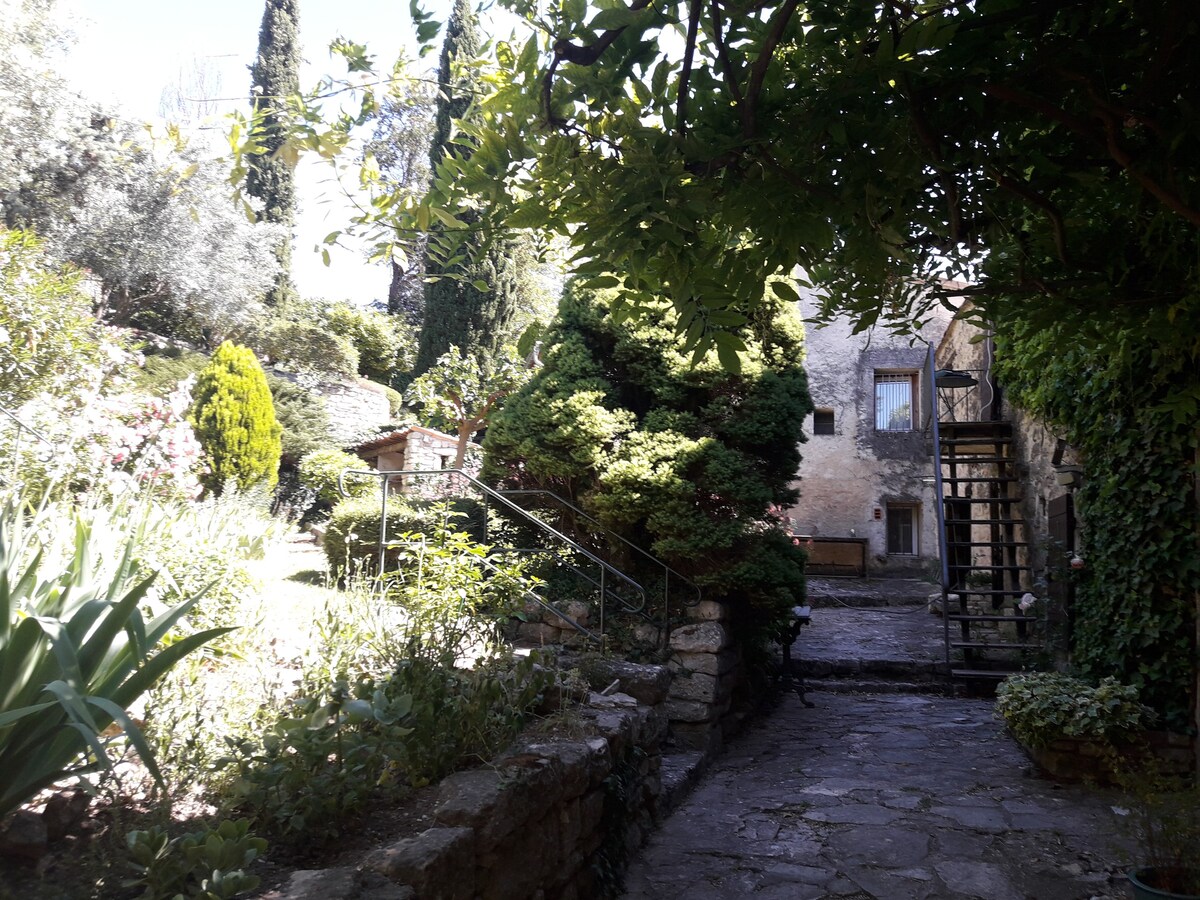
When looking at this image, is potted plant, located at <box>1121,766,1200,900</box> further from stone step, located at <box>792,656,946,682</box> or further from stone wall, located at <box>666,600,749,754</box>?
stone step, located at <box>792,656,946,682</box>

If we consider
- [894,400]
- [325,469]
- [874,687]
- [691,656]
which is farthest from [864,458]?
[691,656]

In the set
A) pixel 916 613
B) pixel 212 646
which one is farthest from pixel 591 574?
pixel 916 613

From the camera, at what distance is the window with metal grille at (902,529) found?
53.7 feet

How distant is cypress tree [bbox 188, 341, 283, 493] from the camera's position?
38.6 ft

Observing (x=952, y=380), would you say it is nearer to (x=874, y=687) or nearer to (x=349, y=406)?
Answer: (x=874, y=687)

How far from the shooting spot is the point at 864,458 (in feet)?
53.8

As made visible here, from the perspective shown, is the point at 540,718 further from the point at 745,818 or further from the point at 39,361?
the point at 39,361

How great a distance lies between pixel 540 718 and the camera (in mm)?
3562

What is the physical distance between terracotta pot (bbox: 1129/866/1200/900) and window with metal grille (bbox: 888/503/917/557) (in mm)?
13712

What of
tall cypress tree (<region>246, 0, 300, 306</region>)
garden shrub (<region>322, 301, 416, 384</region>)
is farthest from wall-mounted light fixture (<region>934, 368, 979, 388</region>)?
tall cypress tree (<region>246, 0, 300, 306</region>)

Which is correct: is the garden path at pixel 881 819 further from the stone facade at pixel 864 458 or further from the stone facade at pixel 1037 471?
the stone facade at pixel 864 458

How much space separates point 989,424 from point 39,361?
9283 millimetres

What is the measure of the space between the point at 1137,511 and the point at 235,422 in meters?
10.7

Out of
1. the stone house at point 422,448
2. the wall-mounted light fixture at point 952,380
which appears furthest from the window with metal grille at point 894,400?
the stone house at point 422,448
